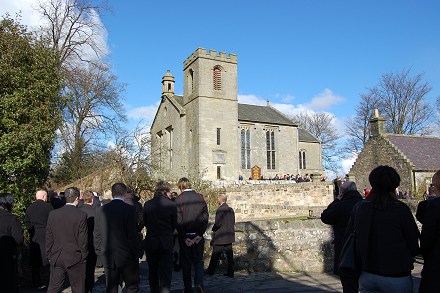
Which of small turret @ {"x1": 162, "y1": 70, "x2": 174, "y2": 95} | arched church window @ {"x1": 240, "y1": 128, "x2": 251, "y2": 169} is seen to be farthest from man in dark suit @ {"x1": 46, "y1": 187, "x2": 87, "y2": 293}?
small turret @ {"x1": 162, "y1": 70, "x2": 174, "y2": 95}

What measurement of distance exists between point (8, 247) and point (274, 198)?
931 inches

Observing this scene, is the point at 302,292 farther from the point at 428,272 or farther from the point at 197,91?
the point at 197,91

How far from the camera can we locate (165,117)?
152ft

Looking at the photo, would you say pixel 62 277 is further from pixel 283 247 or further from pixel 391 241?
pixel 283 247

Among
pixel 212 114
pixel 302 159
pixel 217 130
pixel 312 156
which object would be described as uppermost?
pixel 212 114

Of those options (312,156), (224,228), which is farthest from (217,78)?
(224,228)

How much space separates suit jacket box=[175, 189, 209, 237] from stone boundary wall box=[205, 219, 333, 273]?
2442 mm

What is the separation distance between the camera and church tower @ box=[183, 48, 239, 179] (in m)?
39.1

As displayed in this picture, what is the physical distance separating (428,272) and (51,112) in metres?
8.90

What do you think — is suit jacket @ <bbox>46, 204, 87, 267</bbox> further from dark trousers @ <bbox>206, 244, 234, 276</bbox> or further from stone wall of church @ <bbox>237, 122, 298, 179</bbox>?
stone wall of church @ <bbox>237, 122, 298, 179</bbox>

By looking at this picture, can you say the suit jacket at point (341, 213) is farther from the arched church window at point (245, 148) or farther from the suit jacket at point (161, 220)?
the arched church window at point (245, 148)

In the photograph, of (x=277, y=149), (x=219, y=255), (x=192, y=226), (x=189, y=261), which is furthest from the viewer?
(x=277, y=149)

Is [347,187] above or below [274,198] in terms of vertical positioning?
above

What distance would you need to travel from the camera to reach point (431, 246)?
3432mm
